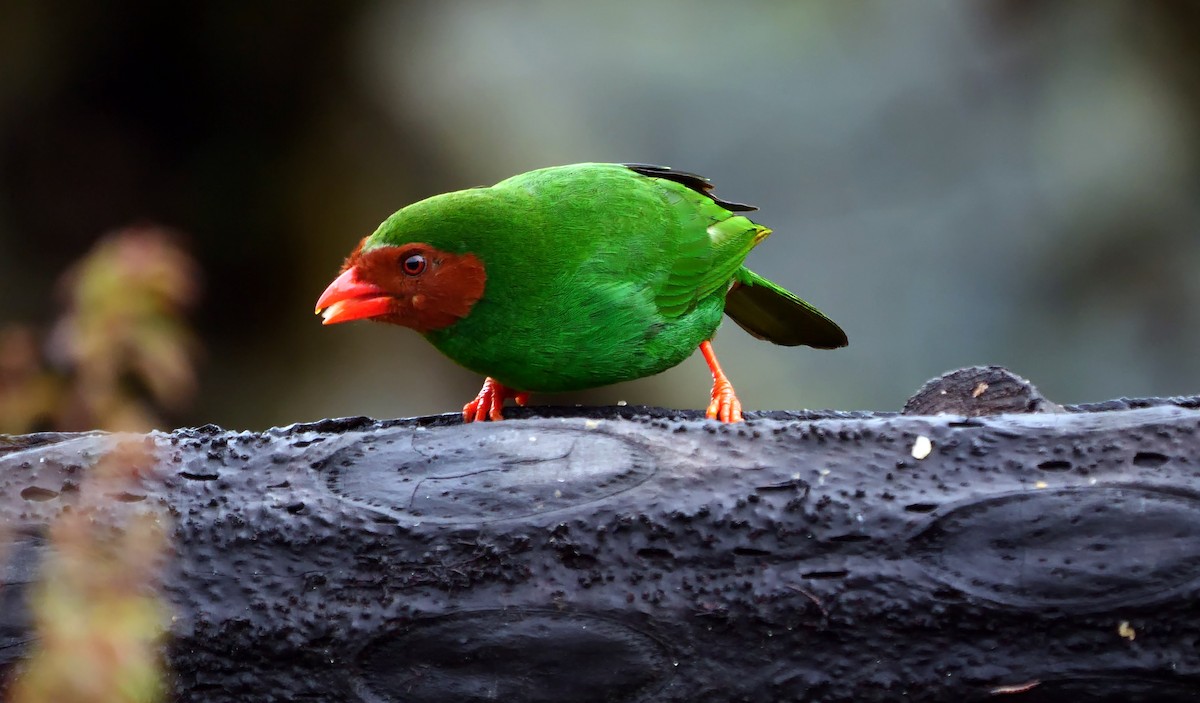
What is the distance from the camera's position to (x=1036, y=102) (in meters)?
6.09

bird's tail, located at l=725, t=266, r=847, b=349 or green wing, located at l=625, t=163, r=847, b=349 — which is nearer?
green wing, located at l=625, t=163, r=847, b=349

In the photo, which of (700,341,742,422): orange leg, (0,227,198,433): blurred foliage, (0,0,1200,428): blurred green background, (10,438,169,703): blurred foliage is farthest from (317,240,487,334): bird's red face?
(0,0,1200,428): blurred green background

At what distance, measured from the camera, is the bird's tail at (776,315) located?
378 centimetres

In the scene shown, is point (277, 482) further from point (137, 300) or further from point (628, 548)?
point (137, 300)

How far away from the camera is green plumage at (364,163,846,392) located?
3016mm

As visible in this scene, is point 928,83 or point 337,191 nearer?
point 928,83

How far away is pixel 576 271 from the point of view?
309 cm

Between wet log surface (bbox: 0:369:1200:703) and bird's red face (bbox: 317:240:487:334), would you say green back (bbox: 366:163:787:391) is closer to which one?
bird's red face (bbox: 317:240:487:334)

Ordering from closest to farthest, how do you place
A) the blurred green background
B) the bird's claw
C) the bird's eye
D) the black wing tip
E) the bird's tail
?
the bird's eye < the bird's claw < the black wing tip < the bird's tail < the blurred green background

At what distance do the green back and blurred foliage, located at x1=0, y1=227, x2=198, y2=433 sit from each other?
1.75 metres

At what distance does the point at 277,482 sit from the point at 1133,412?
1.54 metres

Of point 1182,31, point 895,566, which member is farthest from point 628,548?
point 1182,31

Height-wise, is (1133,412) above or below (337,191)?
below

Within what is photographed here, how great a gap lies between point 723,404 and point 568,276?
0.62 m
